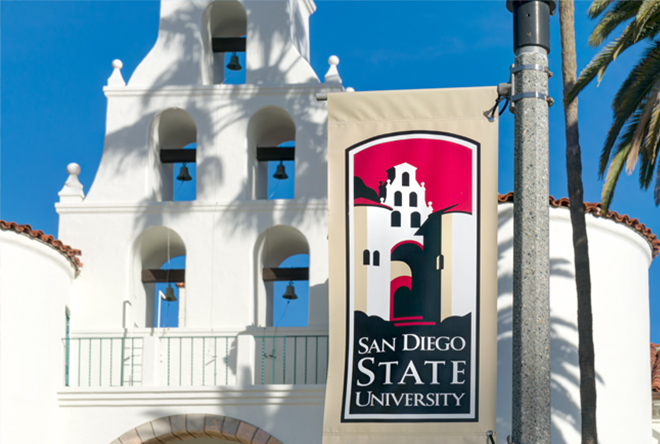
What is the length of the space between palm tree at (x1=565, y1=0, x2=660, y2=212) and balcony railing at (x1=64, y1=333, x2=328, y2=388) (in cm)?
572

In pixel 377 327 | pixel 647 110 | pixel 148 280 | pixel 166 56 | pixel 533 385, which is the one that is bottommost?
pixel 533 385

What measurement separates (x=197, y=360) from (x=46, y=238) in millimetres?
3467

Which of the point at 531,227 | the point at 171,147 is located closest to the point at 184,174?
the point at 171,147

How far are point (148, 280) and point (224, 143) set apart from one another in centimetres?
291

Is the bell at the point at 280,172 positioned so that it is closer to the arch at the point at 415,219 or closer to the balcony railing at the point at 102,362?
the balcony railing at the point at 102,362

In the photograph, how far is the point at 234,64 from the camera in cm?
2494

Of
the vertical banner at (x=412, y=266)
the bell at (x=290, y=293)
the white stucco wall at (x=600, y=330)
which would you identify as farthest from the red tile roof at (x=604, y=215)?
the vertical banner at (x=412, y=266)

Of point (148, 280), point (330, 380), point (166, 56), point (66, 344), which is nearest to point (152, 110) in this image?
point (166, 56)

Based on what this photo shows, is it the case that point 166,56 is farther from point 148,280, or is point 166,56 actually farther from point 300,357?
point 300,357

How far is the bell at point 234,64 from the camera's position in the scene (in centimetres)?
2492

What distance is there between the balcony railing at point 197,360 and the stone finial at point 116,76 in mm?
4995

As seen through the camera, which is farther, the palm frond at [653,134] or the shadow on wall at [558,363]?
the shadow on wall at [558,363]

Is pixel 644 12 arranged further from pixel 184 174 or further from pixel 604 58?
pixel 184 174

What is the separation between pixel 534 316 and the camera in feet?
29.1
